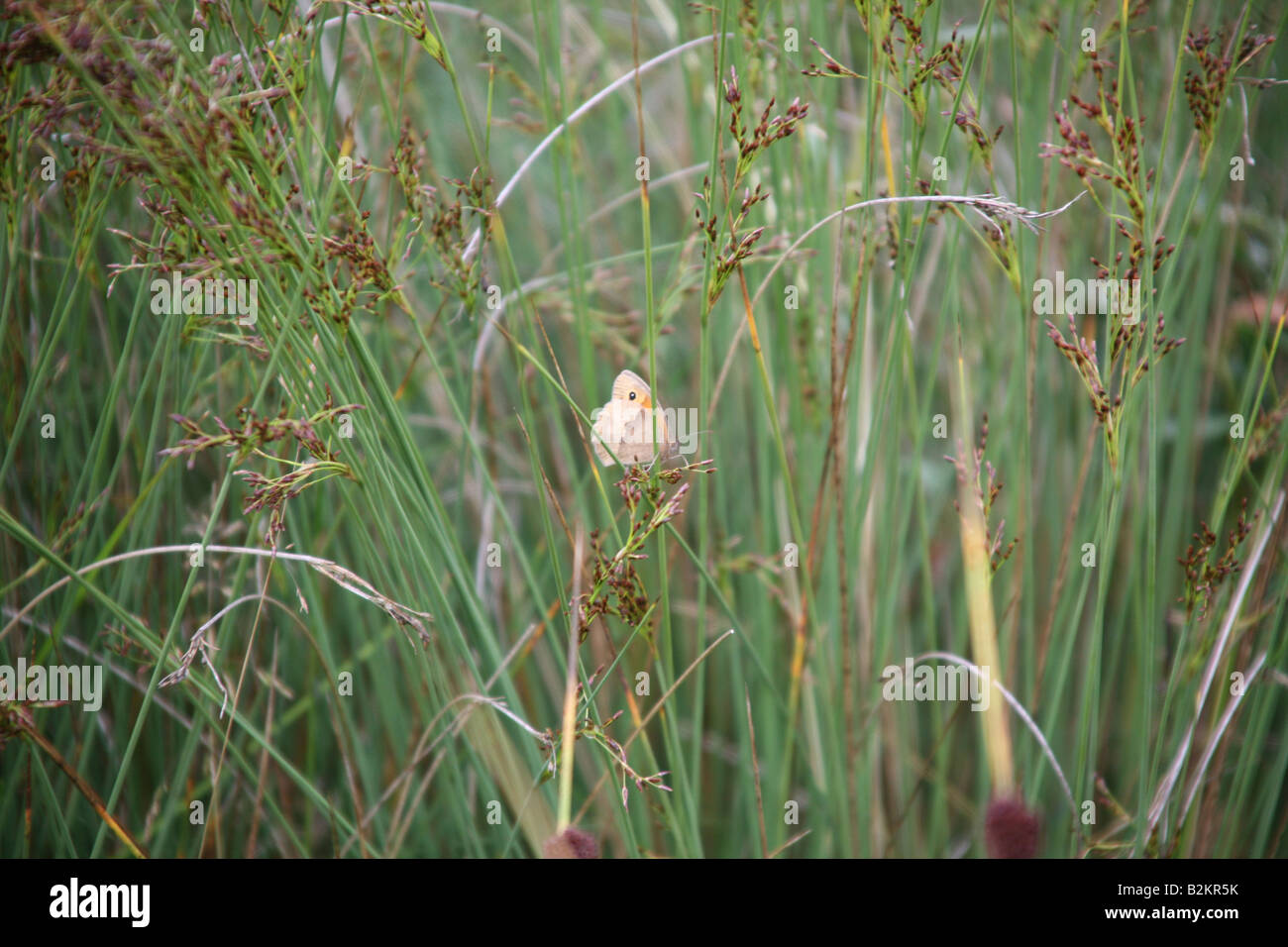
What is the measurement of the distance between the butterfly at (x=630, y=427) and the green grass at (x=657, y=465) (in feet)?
0.12

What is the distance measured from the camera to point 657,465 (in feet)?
2.75

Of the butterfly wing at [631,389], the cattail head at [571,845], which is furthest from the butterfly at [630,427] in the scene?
the cattail head at [571,845]

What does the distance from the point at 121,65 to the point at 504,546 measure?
37.7 inches

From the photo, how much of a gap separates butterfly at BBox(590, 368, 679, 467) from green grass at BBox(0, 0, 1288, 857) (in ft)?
0.12

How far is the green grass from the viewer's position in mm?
830

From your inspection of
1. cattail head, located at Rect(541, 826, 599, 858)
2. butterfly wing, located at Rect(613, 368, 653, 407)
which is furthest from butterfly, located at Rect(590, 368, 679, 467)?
cattail head, located at Rect(541, 826, 599, 858)

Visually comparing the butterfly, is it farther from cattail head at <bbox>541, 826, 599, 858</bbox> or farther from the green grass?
cattail head at <bbox>541, 826, 599, 858</bbox>

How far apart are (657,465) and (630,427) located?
0.11 metres

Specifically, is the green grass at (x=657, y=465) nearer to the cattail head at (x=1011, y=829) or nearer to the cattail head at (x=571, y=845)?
the cattail head at (x=571, y=845)

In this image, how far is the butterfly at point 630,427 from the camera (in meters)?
0.92

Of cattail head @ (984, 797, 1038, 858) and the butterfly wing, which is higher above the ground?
the butterfly wing

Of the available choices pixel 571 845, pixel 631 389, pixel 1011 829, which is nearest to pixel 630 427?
pixel 631 389

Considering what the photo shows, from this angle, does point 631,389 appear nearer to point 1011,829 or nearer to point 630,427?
point 630,427
